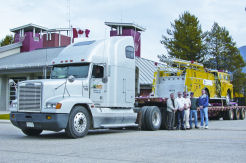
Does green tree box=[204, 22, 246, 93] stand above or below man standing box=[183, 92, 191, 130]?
above

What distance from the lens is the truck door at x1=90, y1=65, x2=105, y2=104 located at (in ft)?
42.2

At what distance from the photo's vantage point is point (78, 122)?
11.9 meters

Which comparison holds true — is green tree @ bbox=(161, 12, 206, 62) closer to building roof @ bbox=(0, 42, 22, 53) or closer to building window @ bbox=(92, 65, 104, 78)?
building roof @ bbox=(0, 42, 22, 53)

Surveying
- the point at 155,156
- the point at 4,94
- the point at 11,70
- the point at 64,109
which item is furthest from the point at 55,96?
the point at 4,94

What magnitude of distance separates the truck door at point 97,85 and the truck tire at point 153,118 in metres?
2.94

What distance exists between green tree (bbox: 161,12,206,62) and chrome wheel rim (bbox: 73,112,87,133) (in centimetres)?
2865

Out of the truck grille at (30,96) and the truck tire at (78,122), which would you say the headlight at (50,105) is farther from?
the truck tire at (78,122)

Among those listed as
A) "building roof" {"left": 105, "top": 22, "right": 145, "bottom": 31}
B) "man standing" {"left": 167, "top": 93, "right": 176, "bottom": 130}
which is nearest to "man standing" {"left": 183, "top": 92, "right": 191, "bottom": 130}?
"man standing" {"left": 167, "top": 93, "right": 176, "bottom": 130}

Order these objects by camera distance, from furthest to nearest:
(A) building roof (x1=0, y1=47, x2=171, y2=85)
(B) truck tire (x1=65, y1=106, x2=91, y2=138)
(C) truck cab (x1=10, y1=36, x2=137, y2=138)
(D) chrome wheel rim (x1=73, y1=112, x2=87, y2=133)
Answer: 1. (A) building roof (x1=0, y1=47, x2=171, y2=85)
2. (D) chrome wheel rim (x1=73, y1=112, x2=87, y2=133)
3. (B) truck tire (x1=65, y1=106, x2=91, y2=138)
4. (C) truck cab (x1=10, y1=36, x2=137, y2=138)

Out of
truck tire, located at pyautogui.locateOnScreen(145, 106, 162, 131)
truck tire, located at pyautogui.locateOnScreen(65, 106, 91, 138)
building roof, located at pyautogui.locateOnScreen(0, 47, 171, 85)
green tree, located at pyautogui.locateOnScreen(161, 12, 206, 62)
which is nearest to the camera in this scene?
truck tire, located at pyautogui.locateOnScreen(65, 106, 91, 138)

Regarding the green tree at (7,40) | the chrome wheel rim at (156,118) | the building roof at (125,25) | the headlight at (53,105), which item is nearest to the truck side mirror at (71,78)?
the headlight at (53,105)

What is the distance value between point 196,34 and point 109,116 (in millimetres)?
28641

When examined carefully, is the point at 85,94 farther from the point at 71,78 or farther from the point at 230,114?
the point at 230,114

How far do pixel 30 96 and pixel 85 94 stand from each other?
1951mm
